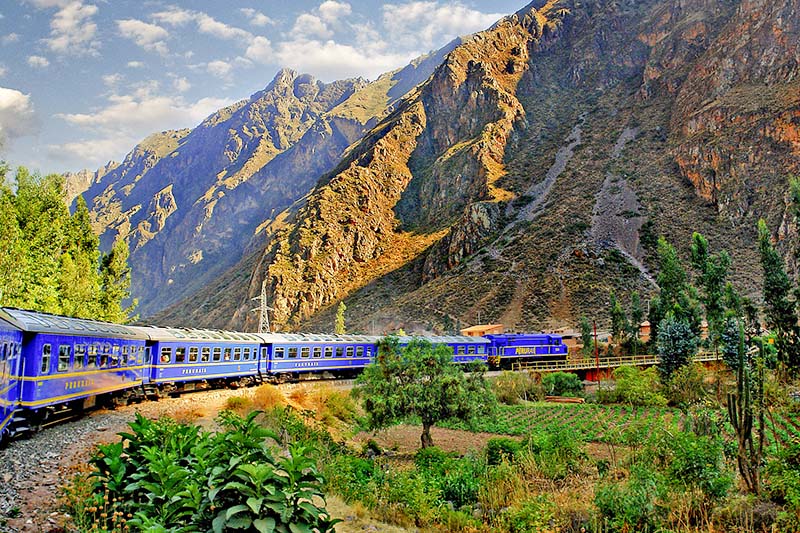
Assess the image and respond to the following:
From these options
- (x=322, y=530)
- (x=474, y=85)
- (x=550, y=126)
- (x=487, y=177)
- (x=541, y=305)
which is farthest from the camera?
(x=474, y=85)

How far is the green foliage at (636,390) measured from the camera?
27.9 metres

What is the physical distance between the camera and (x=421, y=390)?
18922 millimetres

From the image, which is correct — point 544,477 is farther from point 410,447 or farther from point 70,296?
point 70,296

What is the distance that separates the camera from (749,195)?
76.6 metres

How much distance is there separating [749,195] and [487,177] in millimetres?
38670

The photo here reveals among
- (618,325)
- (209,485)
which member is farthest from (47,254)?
(618,325)

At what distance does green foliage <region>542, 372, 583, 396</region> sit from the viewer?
38219 millimetres

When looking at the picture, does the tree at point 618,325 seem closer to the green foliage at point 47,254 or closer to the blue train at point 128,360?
the blue train at point 128,360

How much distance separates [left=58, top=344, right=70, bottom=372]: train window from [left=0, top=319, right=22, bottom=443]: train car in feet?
6.52

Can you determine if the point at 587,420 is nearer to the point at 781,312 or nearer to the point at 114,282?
the point at 781,312

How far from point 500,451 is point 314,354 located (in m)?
18.9

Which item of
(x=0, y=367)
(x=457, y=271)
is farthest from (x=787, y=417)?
(x=457, y=271)

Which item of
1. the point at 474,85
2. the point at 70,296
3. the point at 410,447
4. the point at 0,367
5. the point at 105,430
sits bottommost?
the point at 410,447

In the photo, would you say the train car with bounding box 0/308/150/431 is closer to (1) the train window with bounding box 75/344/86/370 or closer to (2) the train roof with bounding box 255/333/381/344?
(1) the train window with bounding box 75/344/86/370
